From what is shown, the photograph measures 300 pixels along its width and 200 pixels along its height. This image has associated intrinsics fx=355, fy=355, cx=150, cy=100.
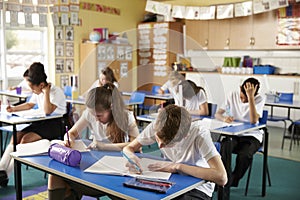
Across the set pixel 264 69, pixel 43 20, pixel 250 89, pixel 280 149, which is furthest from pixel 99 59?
pixel 250 89

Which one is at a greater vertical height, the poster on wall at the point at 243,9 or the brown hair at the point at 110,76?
the poster on wall at the point at 243,9

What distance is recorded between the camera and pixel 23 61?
6535 mm

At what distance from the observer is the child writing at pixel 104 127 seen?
6.35 ft

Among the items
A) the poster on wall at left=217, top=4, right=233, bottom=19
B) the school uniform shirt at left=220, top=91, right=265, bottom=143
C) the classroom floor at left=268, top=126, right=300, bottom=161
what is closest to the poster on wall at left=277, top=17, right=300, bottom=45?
the poster on wall at left=217, top=4, right=233, bottom=19

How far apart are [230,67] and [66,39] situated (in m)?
3.21

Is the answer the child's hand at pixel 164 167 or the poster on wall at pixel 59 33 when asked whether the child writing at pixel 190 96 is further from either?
the poster on wall at pixel 59 33

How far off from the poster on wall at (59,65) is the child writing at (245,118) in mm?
4262

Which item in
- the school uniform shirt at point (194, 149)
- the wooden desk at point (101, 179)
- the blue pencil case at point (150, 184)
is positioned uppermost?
the school uniform shirt at point (194, 149)

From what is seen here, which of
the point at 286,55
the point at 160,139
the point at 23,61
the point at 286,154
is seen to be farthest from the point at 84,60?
the point at 160,139

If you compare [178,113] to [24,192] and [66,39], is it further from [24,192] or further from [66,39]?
[66,39]

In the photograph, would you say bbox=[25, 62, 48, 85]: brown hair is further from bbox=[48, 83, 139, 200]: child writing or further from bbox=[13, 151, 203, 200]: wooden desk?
bbox=[13, 151, 203, 200]: wooden desk

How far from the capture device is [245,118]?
3.29 meters

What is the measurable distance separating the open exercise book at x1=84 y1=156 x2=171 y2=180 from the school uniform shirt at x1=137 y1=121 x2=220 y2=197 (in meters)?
0.11

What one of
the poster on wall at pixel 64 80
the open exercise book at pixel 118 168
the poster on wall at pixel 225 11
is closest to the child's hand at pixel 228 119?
the open exercise book at pixel 118 168
